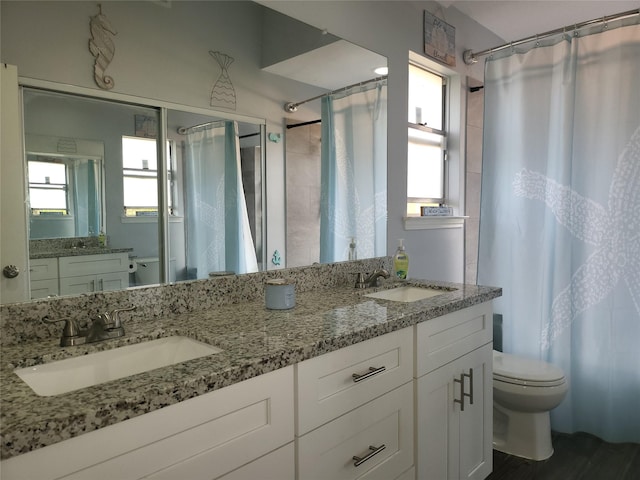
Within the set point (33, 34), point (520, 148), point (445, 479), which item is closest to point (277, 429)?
point (445, 479)

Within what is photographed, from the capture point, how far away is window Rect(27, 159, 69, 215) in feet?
3.76

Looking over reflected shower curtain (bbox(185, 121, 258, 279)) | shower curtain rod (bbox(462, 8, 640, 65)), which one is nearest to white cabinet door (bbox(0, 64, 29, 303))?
reflected shower curtain (bbox(185, 121, 258, 279))

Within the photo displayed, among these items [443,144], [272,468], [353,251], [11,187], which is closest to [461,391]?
[353,251]

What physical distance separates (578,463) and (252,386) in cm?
192

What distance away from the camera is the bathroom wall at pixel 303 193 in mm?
1791

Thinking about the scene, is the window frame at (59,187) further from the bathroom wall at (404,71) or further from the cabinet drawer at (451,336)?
the cabinet drawer at (451,336)

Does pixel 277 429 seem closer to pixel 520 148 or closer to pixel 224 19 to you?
pixel 224 19

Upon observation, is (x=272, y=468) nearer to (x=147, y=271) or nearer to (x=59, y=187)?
(x=147, y=271)

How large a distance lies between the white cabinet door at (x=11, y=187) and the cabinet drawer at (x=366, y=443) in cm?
83

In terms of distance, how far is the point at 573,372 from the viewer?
240cm

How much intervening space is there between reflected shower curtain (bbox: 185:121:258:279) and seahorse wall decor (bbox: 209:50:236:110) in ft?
0.22

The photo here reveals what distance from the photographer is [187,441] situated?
847mm

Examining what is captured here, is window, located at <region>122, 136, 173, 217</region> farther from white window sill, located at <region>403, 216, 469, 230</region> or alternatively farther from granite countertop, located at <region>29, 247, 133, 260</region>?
white window sill, located at <region>403, 216, 469, 230</region>

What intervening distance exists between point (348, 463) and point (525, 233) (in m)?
1.81
